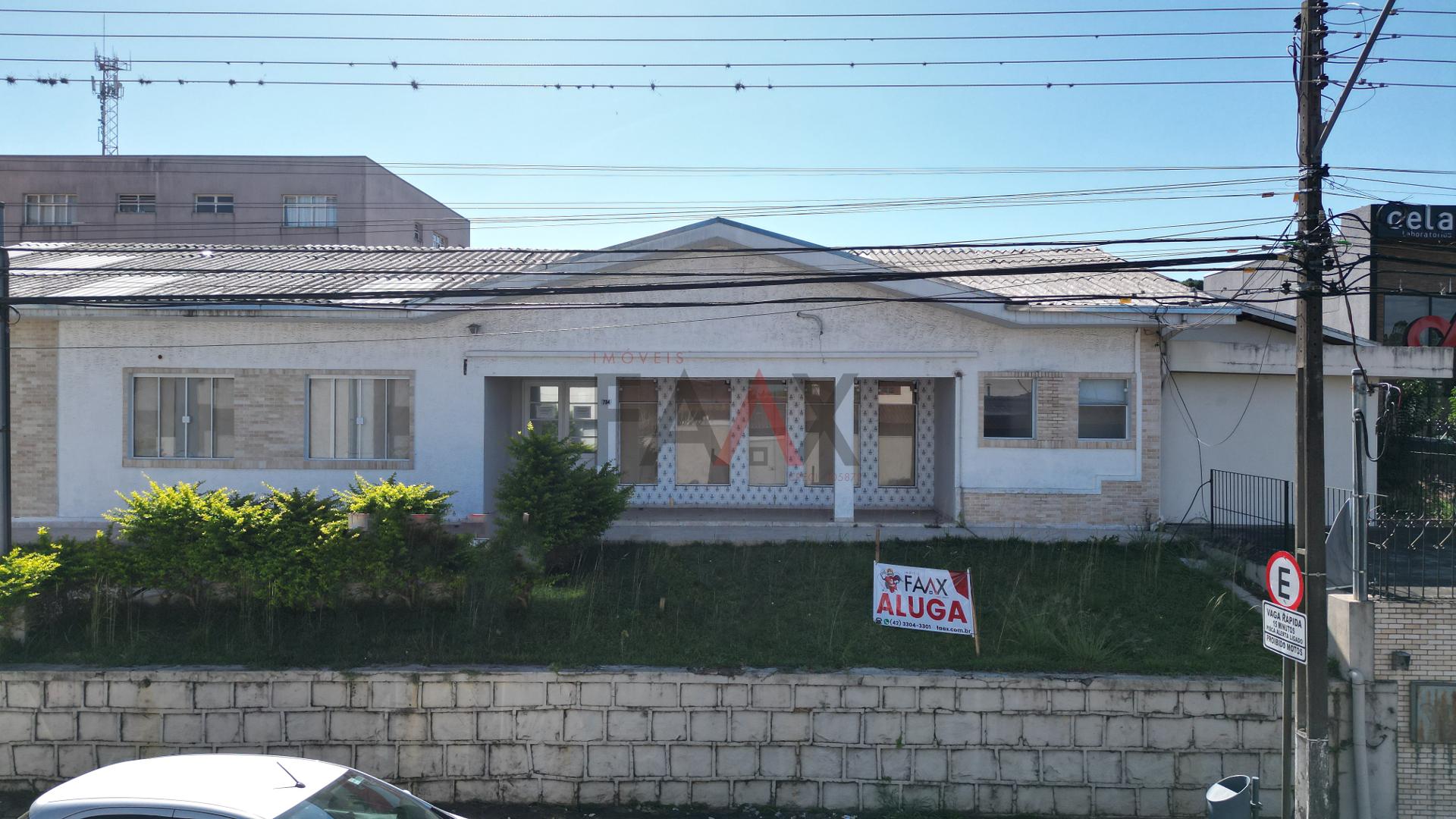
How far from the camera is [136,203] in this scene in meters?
38.3

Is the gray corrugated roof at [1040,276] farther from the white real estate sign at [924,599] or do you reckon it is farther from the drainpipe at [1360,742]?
the drainpipe at [1360,742]

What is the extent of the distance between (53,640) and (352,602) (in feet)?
9.92

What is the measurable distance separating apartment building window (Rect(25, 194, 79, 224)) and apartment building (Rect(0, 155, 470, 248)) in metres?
0.03

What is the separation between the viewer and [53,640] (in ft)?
33.1

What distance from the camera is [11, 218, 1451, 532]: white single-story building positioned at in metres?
14.3

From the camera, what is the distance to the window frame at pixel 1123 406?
14430 millimetres

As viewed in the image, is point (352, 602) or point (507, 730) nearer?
point (507, 730)

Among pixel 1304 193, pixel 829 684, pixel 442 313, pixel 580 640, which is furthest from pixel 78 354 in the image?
pixel 1304 193

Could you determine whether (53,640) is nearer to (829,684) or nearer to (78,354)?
(78,354)

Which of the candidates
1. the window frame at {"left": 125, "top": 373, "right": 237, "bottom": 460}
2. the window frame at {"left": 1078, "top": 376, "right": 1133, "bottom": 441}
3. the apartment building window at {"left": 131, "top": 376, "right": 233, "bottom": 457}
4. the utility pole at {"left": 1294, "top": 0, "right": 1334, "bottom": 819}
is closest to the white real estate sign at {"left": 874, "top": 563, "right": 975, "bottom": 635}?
the utility pole at {"left": 1294, "top": 0, "right": 1334, "bottom": 819}

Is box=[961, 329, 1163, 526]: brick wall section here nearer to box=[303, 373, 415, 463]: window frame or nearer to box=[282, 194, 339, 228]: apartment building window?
box=[303, 373, 415, 463]: window frame

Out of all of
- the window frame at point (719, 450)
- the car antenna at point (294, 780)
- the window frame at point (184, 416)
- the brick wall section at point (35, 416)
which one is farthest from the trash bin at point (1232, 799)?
the brick wall section at point (35, 416)

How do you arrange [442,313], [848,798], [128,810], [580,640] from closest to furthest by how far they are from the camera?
[128,810] < [848,798] < [580,640] < [442,313]

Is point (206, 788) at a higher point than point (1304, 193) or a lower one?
→ lower
